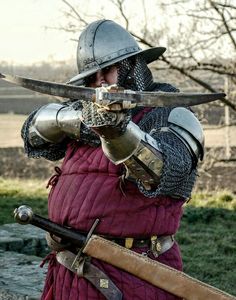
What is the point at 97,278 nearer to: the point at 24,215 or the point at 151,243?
the point at 151,243

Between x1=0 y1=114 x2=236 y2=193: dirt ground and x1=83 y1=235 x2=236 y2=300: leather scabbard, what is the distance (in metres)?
8.55

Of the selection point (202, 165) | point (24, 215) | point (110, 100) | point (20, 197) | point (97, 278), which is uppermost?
point (110, 100)

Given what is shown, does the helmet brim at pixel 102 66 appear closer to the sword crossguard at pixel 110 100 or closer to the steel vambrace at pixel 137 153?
the steel vambrace at pixel 137 153

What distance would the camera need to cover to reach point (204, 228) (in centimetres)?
819

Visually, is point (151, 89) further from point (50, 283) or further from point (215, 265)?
point (215, 265)

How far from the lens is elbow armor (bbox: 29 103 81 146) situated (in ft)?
9.53

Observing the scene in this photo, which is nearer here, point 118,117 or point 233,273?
point 118,117

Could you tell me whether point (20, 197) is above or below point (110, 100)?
below

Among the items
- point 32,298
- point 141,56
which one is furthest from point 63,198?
point 32,298

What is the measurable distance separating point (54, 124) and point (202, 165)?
8345 mm

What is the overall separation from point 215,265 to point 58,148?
368 cm

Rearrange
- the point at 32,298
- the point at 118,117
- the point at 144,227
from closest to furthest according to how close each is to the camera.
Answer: the point at 118,117 < the point at 144,227 < the point at 32,298

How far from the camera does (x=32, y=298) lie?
14.9ft

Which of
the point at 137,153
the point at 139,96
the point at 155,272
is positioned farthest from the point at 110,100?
the point at 155,272
